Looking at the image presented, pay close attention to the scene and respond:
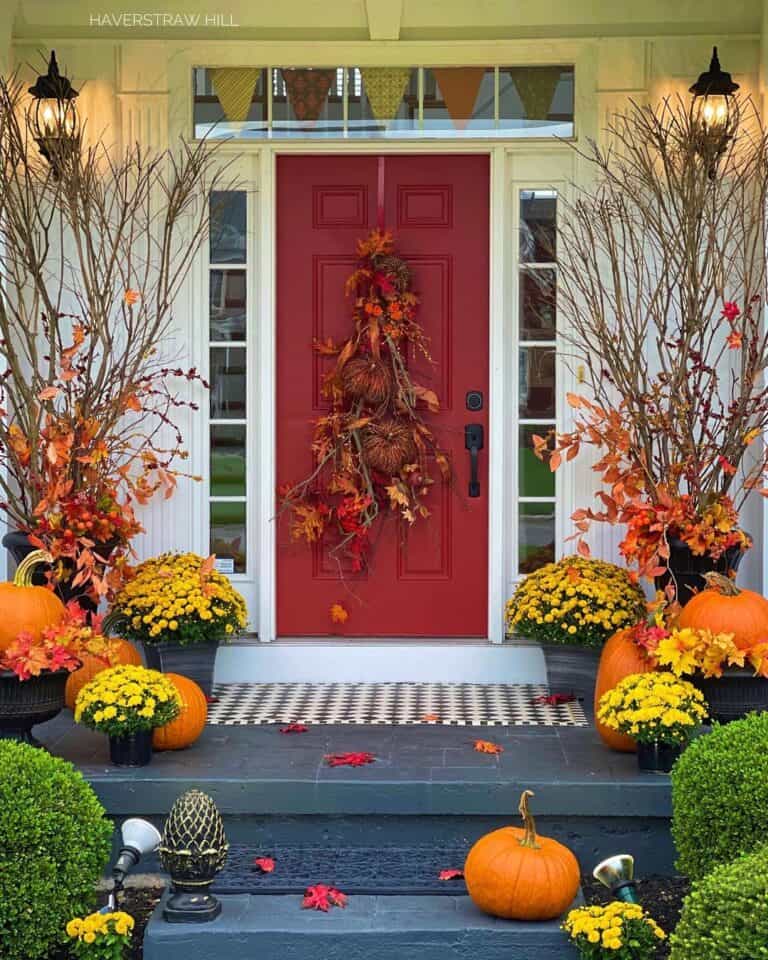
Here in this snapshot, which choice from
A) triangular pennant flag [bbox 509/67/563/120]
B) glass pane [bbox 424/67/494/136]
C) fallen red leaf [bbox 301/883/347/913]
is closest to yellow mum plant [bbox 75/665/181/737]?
fallen red leaf [bbox 301/883/347/913]

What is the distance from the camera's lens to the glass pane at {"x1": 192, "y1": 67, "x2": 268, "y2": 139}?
6.93 meters

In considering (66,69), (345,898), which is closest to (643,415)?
(345,898)

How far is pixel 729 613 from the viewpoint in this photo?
5.31 meters

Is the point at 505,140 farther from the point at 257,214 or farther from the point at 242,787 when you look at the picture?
the point at 242,787

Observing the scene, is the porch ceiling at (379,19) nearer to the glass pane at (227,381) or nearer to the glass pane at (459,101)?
the glass pane at (459,101)

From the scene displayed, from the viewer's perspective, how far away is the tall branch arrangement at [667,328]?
6.12m

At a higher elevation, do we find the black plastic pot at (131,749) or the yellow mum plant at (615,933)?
the black plastic pot at (131,749)

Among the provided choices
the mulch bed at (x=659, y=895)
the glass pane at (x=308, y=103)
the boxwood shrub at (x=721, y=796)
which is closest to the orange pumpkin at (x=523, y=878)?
the boxwood shrub at (x=721, y=796)

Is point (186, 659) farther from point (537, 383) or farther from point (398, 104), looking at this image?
point (398, 104)

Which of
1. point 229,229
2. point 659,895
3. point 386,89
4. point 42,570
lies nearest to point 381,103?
point 386,89

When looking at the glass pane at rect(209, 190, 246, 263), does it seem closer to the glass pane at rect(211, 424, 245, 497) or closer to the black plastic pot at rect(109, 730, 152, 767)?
the glass pane at rect(211, 424, 245, 497)

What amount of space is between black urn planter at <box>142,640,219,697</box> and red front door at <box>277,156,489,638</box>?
706 mm

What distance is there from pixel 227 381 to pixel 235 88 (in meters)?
1.38

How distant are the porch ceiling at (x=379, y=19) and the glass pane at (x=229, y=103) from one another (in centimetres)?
18
